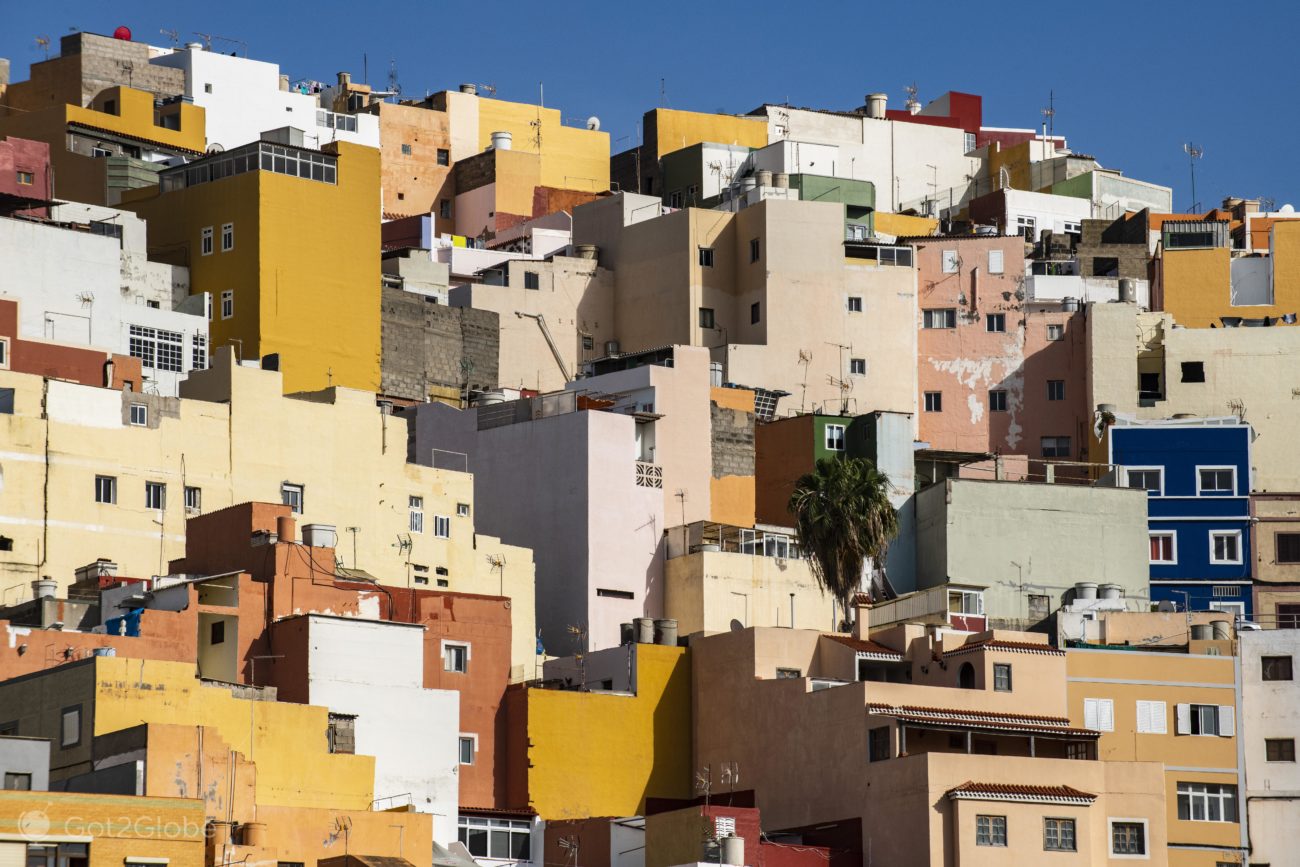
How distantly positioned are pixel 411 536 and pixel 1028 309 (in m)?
30.6

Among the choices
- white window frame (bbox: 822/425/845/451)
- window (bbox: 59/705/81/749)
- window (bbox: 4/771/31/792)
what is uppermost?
white window frame (bbox: 822/425/845/451)

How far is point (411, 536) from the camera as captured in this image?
75625 millimetres

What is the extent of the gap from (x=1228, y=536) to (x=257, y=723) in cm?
3878

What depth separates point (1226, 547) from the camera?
278ft

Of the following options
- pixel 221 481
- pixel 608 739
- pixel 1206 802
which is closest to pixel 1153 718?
pixel 1206 802

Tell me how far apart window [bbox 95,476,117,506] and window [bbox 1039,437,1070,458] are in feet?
121

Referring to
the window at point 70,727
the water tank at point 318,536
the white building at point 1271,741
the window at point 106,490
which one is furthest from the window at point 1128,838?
the window at point 106,490

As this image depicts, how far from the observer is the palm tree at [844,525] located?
7475 cm

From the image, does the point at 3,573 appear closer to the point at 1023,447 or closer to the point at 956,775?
→ the point at 956,775

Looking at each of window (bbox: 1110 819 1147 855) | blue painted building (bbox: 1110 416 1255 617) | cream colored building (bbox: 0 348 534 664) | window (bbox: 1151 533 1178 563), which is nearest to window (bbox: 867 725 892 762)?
window (bbox: 1110 819 1147 855)

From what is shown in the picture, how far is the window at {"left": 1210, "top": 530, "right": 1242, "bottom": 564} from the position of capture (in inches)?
3327

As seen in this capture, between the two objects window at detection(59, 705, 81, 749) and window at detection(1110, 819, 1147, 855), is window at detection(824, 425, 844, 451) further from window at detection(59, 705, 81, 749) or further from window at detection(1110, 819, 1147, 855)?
window at detection(59, 705, 81, 749)

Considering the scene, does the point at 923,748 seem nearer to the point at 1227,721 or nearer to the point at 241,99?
the point at 1227,721

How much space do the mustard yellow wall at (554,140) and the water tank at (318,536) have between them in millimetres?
56619
